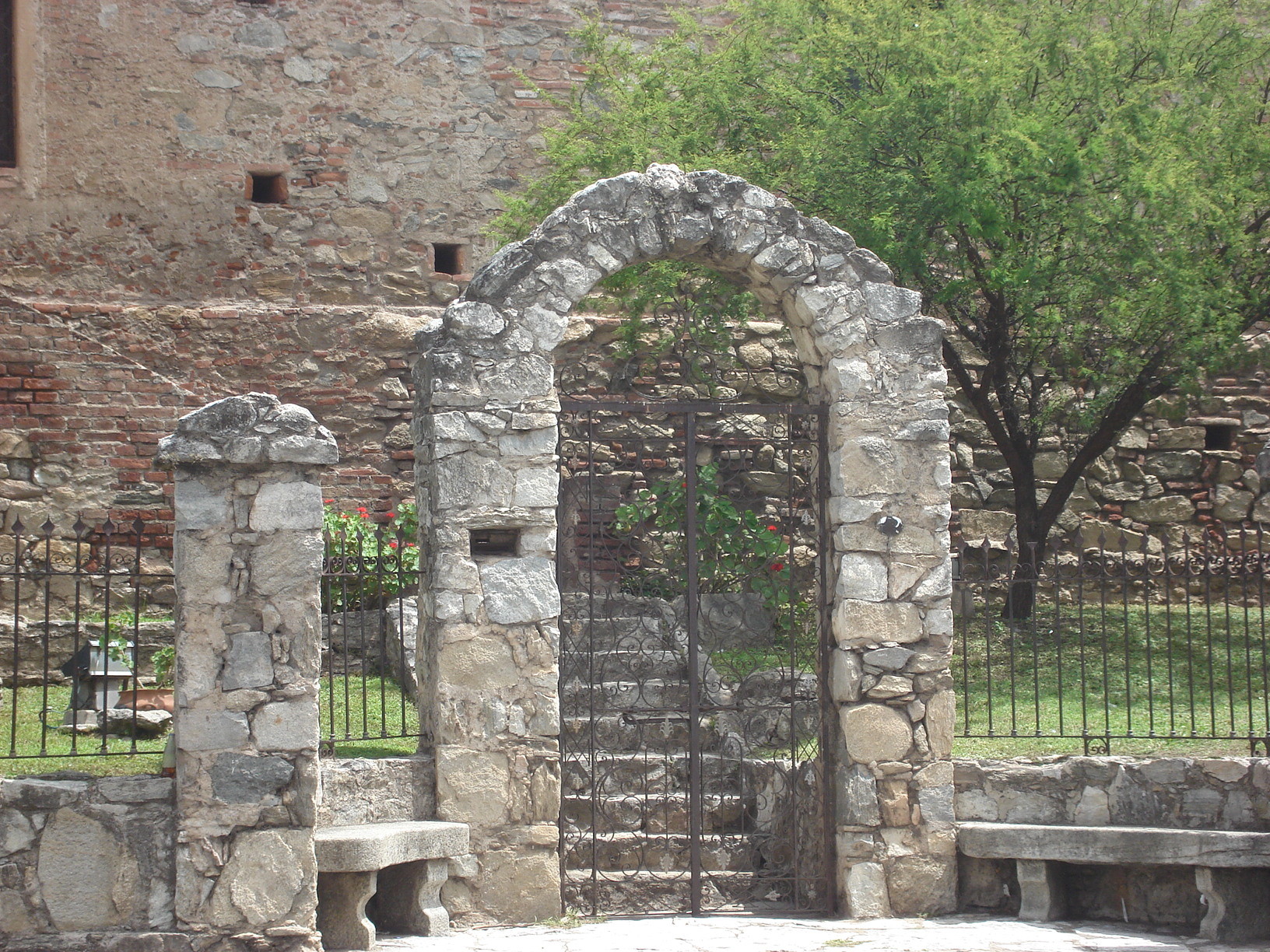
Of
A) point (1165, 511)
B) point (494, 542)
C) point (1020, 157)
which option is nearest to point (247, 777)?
point (494, 542)

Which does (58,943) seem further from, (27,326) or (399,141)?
(399,141)

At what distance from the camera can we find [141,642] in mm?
8984

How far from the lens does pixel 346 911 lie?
5.68 m

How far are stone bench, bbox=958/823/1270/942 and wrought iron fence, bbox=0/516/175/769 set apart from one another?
12.4ft

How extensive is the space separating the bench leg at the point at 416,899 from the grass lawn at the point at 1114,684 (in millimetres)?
2537

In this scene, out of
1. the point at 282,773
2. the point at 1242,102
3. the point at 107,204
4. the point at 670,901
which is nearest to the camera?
the point at 282,773

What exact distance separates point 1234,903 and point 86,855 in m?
4.83

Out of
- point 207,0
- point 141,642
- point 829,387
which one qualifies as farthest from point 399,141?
point 829,387

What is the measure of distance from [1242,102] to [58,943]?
8.82m

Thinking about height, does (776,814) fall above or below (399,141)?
below

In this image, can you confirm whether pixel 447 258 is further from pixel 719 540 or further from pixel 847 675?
pixel 847 675

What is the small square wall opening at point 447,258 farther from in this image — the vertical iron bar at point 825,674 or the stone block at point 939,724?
the stone block at point 939,724

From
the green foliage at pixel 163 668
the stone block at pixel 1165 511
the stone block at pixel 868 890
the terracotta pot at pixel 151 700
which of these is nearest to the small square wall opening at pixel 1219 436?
the stone block at pixel 1165 511

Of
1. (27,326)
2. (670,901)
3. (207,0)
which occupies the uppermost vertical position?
(207,0)
